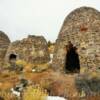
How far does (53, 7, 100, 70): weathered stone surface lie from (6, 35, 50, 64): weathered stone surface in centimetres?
742

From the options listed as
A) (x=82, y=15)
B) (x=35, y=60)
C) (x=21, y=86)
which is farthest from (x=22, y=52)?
(x=21, y=86)

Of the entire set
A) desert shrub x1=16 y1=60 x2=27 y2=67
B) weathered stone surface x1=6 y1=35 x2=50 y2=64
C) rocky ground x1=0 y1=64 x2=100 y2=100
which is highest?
weathered stone surface x1=6 y1=35 x2=50 y2=64

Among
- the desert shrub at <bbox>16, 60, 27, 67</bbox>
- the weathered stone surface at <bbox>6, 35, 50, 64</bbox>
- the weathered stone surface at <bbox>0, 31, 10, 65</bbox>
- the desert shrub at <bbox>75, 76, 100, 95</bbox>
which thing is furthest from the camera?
the weathered stone surface at <bbox>0, 31, 10, 65</bbox>

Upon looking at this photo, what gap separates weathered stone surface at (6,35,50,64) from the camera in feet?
103

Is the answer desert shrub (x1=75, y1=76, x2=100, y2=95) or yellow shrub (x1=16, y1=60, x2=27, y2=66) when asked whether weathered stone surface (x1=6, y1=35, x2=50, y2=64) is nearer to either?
yellow shrub (x1=16, y1=60, x2=27, y2=66)

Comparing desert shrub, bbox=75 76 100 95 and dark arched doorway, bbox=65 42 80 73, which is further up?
dark arched doorway, bbox=65 42 80 73

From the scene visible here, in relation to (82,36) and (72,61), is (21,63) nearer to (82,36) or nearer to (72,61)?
(72,61)

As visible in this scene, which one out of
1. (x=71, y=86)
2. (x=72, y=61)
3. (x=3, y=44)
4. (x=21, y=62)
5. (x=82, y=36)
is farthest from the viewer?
(x=3, y=44)

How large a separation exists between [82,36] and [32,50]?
1011cm

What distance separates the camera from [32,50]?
31.7 m

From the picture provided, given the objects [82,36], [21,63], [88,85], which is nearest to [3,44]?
[21,63]

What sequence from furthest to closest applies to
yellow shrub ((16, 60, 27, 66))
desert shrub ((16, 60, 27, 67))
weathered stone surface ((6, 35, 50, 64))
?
weathered stone surface ((6, 35, 50, 64)) → yellow shrub ((16, 60, 27, 66)) → desert shrub ((16, 60, 27, 67))

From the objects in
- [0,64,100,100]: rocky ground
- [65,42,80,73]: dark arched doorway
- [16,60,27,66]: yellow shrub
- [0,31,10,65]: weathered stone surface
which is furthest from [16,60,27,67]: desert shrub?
[0,64,100,100]: rocky ground

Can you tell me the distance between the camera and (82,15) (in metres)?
23.1
